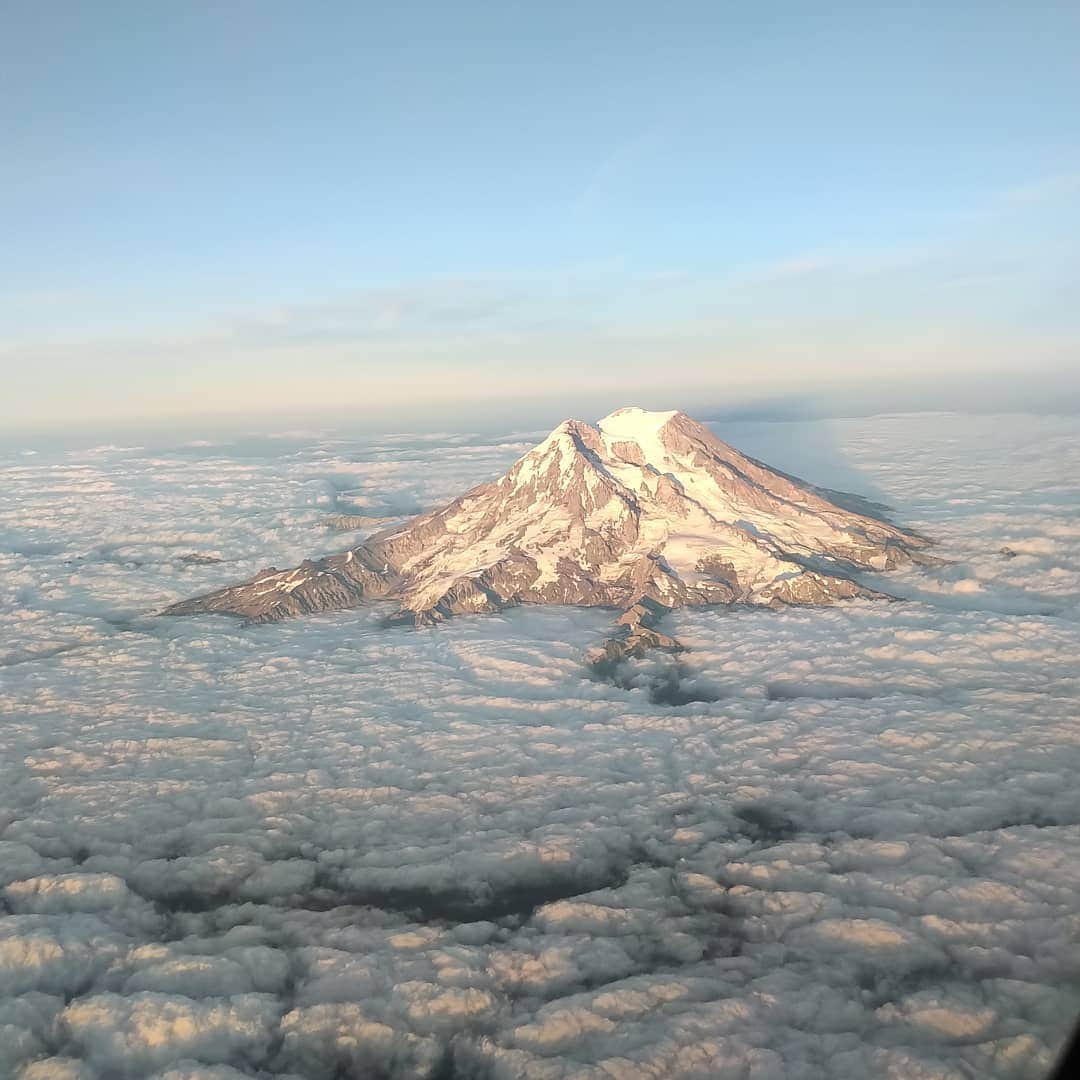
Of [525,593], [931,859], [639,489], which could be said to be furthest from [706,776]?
[639,489]

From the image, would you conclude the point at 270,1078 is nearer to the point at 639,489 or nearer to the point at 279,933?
the point at 279,933

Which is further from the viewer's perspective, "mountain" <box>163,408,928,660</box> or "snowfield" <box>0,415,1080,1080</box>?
"mountain" <box>163,408,928,660</box>

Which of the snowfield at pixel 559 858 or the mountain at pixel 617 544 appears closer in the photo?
the snowfield at pixel 559 858

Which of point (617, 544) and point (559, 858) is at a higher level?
point (617, 544)

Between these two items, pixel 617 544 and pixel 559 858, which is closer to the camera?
pixel 559 858

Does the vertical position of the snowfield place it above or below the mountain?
below
